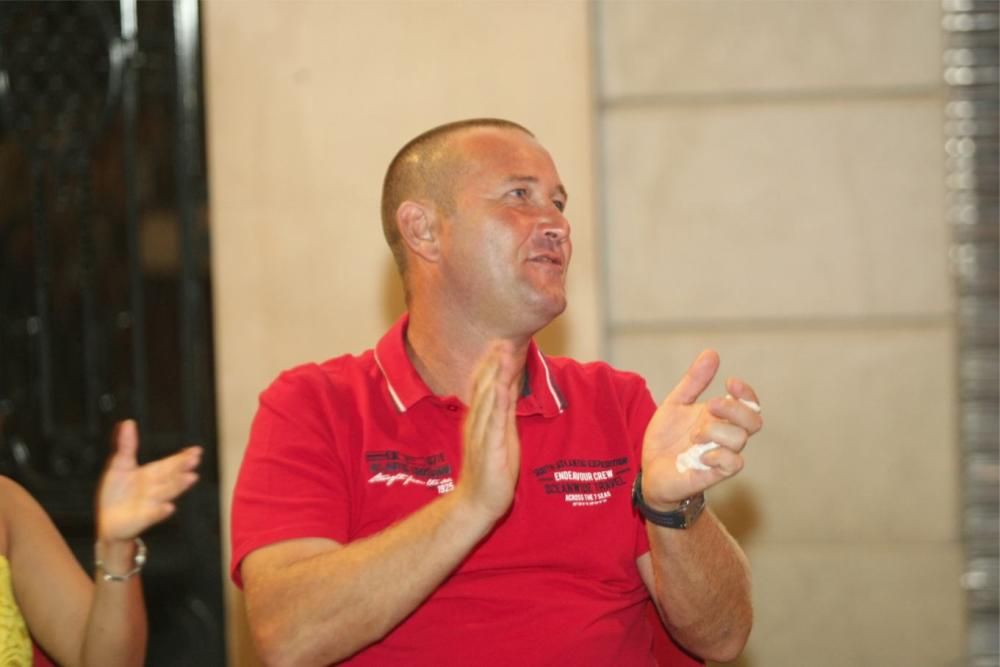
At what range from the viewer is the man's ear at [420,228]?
2146mm

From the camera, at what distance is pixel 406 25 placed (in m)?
2.95

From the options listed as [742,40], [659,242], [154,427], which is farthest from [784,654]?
[154,427]

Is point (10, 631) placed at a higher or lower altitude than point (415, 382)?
lower

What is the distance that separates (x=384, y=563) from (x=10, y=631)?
65 cm

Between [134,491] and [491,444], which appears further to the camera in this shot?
[134,491]

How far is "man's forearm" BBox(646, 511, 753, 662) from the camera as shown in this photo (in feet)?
6.13

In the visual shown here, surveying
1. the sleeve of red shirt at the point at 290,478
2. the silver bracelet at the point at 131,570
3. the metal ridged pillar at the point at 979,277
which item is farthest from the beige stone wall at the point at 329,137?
the metal ridged pillar at the point at 979,277

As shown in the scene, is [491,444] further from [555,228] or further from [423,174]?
[423,174]

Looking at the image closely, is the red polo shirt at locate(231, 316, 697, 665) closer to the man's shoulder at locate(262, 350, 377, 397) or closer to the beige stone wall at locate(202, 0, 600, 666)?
the man's shoulder at locate(262, 350, 377, 397)

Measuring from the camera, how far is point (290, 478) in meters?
1.86

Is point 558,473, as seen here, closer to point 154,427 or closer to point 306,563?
point 306,563

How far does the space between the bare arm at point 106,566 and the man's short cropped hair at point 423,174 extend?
2.10 ft

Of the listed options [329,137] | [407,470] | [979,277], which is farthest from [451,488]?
[979,277]

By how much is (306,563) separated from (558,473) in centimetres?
46
